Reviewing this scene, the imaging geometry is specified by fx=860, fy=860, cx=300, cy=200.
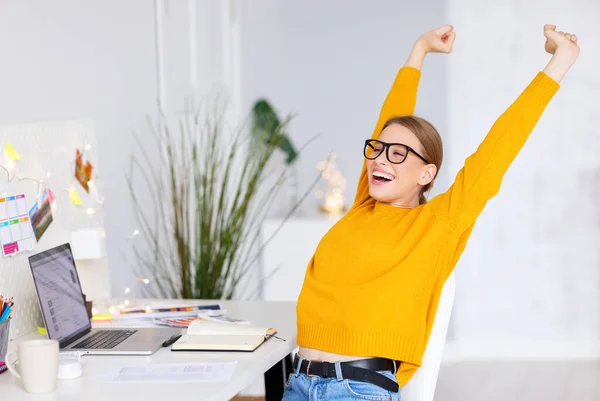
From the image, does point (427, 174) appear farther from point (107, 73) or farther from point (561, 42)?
point (107, 73)

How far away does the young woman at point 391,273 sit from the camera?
185 cm

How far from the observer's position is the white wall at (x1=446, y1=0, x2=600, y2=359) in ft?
14.5

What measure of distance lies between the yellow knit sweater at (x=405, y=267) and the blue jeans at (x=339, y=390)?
0.06 metres

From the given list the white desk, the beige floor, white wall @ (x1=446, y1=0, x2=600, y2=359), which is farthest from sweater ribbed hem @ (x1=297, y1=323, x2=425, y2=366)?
white wall @ (x1=446, y1=0, x2=600, y2=359)

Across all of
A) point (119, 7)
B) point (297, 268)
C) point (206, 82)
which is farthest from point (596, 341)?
point (119, 7)

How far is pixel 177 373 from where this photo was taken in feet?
5.50

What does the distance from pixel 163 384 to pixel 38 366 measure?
0.23 meters

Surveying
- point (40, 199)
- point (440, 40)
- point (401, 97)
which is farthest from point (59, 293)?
point (440, 40)

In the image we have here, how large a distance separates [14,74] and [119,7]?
0.80 metres

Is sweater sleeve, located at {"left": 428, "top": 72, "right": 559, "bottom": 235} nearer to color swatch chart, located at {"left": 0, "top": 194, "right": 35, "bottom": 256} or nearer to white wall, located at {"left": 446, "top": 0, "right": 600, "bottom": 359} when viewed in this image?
color swatch chart, located at {"left": 0, "top": 194, "right": 35, "bottom": 256}

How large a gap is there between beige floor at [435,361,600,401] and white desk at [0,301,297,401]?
6.37ft

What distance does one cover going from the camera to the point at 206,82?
13.4 ft

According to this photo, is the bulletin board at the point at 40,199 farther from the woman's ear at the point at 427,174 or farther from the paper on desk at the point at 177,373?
the woman's ear at the point at 427,174

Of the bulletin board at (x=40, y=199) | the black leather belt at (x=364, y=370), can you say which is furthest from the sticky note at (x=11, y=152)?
the black leather belt at (x=364, y=370)
